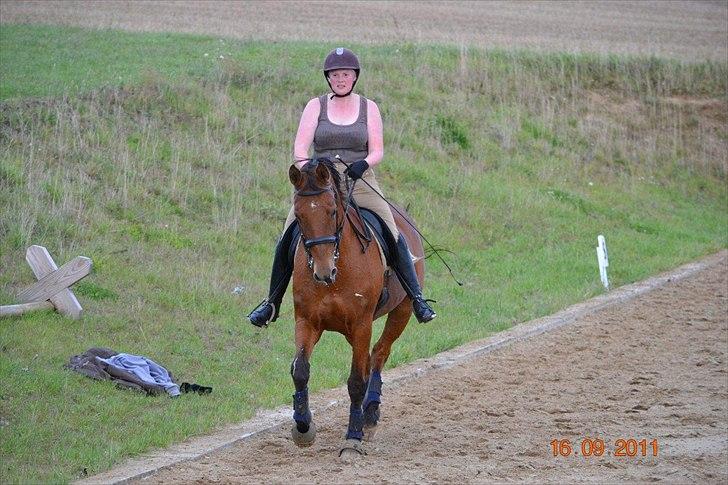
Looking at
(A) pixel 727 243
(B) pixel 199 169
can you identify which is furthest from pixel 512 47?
(B) pixel 199 169

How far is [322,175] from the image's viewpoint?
827cm

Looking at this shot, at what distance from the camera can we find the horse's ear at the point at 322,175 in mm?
8227

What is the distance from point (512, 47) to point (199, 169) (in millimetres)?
17117

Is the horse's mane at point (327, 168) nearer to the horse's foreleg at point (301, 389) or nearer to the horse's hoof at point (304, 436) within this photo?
the horse's foreleg at point (301, 389)

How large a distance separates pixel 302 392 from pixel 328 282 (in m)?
1.01

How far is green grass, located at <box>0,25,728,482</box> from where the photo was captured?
421 inches

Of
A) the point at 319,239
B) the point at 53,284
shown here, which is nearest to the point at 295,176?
the point at 319,239

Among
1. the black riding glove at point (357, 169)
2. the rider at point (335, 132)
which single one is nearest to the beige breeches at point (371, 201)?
the rider at point (335, 132)

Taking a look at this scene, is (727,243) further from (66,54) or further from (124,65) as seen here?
(66,54)

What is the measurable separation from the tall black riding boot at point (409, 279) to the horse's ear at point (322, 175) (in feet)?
4.53

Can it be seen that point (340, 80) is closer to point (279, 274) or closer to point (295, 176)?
point (295, 176)

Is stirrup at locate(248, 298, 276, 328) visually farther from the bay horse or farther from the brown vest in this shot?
the brown vest

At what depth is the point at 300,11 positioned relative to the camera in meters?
38.5

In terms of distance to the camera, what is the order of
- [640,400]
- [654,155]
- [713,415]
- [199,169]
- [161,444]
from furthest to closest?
[654,155] < [199,169] < [640,400] < [713,415] < [161,444]
